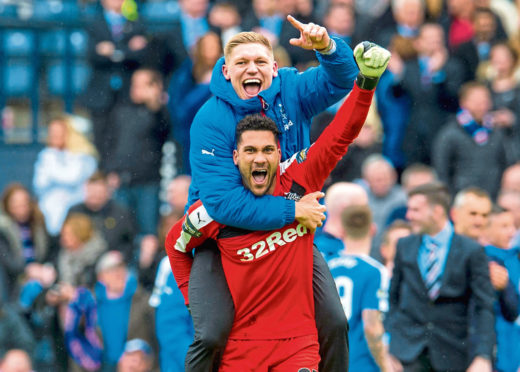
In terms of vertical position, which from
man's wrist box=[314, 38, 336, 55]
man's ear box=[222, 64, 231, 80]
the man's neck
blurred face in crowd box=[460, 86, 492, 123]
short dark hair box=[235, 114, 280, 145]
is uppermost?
man's wrist box=[314, 38, 336, 55]

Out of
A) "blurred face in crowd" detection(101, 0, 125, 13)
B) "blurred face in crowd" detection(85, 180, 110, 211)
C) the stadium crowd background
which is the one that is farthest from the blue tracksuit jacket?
"blurred face in crowd" detection(101, 0, 125, 13)

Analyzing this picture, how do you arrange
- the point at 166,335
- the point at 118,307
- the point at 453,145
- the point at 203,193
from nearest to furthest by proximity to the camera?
the point at 203,193 → the point at 166,335 → the point at 118,307 → the point at 453,145

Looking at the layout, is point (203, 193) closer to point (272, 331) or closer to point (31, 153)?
point (272, 331)

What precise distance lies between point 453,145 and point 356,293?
3721mm

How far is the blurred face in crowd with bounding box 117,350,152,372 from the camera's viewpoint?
9789 millimetres

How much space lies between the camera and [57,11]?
13086mm

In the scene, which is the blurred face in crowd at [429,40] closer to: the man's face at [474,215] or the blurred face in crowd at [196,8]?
the blurred face in crowd at [196,8]

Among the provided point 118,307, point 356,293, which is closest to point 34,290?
point 118,307

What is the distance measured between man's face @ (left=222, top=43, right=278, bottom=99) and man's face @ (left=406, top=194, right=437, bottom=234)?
7.97 ft

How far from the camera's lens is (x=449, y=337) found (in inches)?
318

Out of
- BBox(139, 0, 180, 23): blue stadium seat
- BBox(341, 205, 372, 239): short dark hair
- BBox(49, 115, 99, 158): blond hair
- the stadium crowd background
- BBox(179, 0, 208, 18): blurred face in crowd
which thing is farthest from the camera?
BBox(139, 0, 180, 23): blue stadium seat

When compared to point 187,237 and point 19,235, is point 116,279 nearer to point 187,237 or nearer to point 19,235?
point 19,235

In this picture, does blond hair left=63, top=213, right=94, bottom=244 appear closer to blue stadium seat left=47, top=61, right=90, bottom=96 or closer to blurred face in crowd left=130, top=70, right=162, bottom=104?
blurred face in crowd left=130, top=70, right=162, bottom=104

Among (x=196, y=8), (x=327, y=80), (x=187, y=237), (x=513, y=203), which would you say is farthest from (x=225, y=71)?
(x=196, y=8)
